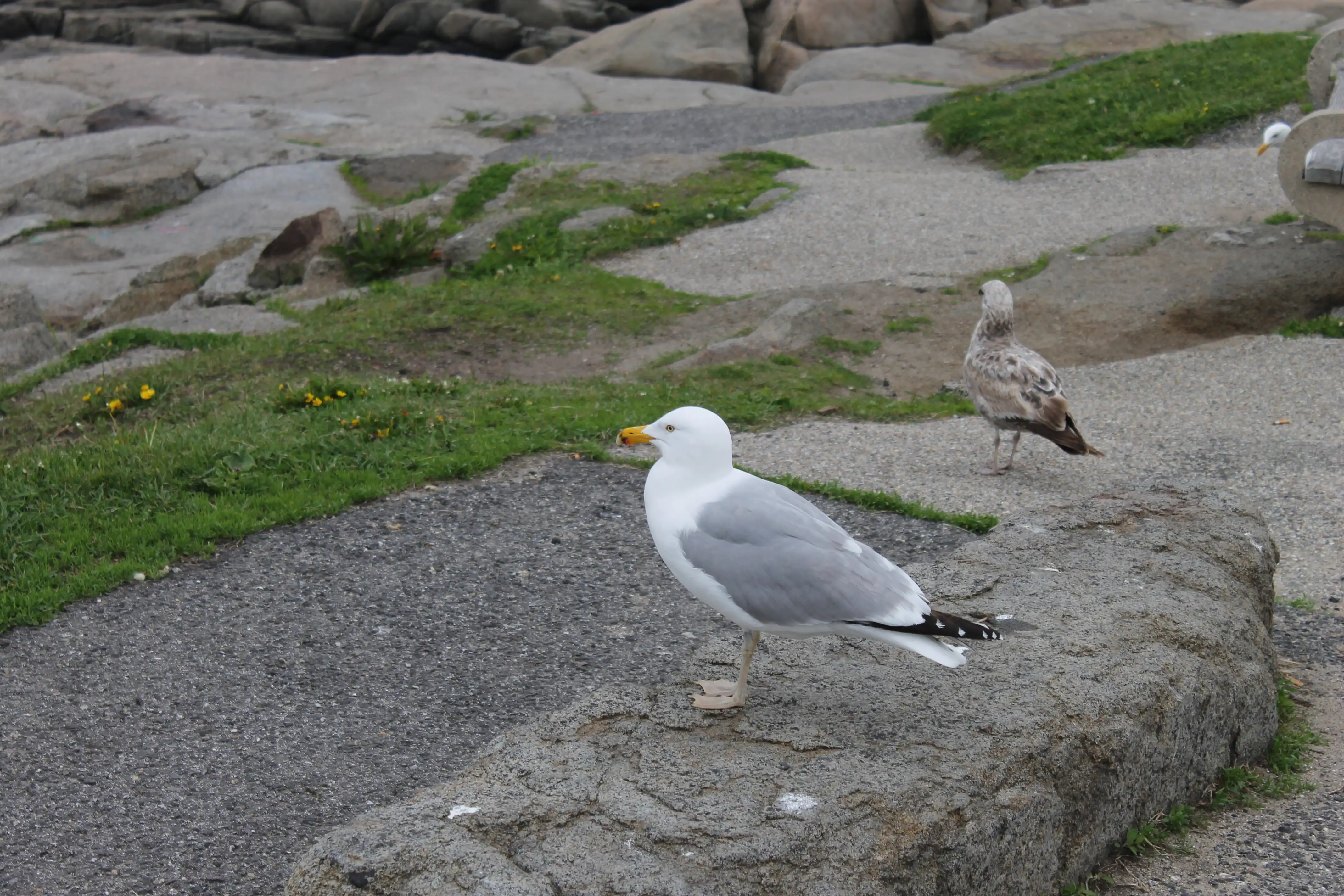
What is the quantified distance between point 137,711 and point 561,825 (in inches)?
105

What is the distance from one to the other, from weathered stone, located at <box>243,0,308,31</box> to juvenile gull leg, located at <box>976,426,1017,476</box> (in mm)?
31407

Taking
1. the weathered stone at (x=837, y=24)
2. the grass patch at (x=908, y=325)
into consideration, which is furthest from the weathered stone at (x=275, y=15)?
the grass patch at (x=908, y=325)

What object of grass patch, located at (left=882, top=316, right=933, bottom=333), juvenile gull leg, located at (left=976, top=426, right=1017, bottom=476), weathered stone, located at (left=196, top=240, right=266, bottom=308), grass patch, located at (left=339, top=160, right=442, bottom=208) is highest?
juvenile gull leg, located at (left=976, top=426, right=1017, bottom=476)

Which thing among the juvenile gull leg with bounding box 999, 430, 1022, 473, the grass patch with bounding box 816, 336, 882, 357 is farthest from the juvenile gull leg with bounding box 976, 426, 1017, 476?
the grass patch with bounding box 816, 336, 882, 357

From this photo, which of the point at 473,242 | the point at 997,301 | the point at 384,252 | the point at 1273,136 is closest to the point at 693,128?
the point at 473,242

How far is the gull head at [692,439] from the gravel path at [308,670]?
97cm

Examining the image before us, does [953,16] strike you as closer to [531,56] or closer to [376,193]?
[531,56]

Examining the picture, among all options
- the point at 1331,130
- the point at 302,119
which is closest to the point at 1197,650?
the point at 1331,130

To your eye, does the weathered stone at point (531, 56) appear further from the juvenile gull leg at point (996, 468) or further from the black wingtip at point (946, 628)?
the black wingtip at point (946, 628)

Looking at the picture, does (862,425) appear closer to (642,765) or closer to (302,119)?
(642,765)

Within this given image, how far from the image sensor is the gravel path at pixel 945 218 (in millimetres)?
13000

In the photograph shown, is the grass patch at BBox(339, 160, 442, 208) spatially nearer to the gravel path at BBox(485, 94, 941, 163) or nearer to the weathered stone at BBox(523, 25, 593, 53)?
the gravel path at BBox(485, 94, 941, 163)

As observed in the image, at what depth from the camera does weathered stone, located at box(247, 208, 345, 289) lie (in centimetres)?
1417

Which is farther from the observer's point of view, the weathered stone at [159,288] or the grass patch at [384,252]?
the weathered stone at [159,288]
